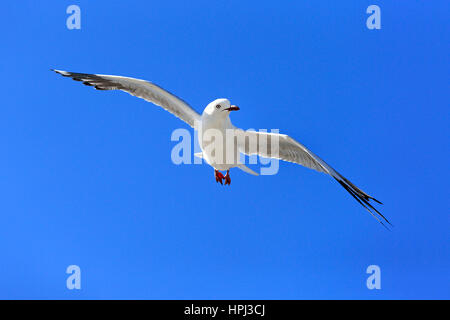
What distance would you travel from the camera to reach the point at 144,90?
640 centimetres

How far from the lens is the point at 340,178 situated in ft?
17.7

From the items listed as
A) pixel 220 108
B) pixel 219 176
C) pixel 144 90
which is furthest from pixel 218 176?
pixel 144 90

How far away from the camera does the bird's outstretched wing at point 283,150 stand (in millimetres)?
5418

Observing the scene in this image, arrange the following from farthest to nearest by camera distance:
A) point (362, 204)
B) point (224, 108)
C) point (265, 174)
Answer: point (265, 174) → point (224, 108) → point (362, 204)

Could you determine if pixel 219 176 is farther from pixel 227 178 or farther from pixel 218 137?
pixel 218 137

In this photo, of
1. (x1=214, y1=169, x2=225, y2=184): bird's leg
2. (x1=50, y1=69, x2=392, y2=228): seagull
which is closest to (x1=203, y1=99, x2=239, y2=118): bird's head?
(x1=50, y1=69, x2=392, y2=228): seagull

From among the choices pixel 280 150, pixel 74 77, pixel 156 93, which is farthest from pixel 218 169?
pixel 74 77

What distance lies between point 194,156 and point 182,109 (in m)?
0.63

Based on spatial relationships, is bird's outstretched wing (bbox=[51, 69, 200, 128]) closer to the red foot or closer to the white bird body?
the white bird body

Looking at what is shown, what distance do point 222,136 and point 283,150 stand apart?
90 cm

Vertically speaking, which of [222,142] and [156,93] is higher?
[156,93]

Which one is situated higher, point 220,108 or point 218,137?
point 220,108

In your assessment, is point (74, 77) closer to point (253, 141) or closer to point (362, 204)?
point (253, 141)

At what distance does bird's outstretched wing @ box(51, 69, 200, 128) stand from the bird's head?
21.1 inches
